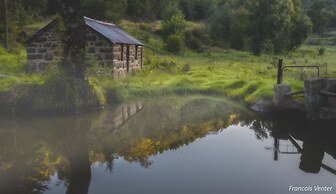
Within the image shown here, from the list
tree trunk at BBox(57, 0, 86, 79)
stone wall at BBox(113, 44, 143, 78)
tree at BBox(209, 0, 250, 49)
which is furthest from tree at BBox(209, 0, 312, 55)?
tree trunk at BBox(57, 0, 86, 79)

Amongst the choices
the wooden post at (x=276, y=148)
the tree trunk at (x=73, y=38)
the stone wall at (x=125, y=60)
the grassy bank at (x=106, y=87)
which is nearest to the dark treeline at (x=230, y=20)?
the stone wall at (x=125, y=60)

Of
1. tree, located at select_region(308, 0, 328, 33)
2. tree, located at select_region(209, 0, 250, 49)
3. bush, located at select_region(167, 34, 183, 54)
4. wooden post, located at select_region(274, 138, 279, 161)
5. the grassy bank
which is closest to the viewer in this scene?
wooden post, located at select_region(274, 138, 279, 161)

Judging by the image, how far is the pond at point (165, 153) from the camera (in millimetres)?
8648

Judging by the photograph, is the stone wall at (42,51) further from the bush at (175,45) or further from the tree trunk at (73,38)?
the bush at (175,45)

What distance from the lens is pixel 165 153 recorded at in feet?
36.8

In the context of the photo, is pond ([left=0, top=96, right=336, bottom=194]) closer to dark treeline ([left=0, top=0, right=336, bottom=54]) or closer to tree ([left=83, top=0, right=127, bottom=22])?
dark treeline ([left=0, top=0, right=336, bottom=54])

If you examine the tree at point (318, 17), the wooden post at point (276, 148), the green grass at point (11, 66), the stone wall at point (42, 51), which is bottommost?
the wooden post at point (276, 148)

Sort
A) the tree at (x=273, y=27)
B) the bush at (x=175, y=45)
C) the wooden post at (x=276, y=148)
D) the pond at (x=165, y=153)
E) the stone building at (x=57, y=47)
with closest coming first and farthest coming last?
the pond at (x=165, y=153)
the wooden post at (x=276, y=148)
the stone building at (x=57, y=47)
the bush at (x=175, y=45)
the tree at (x=273, y=27)

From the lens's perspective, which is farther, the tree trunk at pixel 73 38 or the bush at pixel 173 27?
the bush at pixel 173 27

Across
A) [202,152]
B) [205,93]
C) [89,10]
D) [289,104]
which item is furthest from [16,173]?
[89,10]

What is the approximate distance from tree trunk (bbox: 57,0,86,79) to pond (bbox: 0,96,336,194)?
2.41 metres

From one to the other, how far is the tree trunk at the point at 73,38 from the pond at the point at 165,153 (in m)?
2.41

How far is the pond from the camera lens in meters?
8.65

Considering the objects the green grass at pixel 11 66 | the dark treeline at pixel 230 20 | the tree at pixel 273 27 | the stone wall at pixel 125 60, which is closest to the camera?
the stone wall at pixel 125 60
